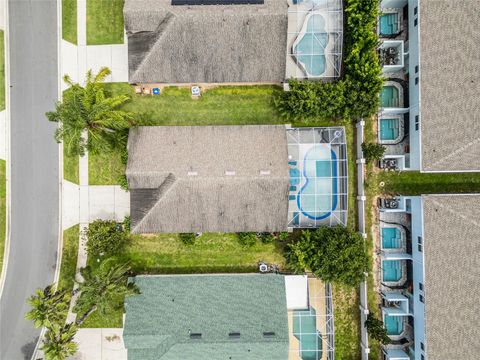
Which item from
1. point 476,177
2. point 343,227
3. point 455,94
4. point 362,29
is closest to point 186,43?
point 362,29

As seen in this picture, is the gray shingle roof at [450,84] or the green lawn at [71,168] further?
the green lawn at [71,168]

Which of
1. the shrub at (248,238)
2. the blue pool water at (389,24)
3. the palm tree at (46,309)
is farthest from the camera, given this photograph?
the blue pool water at (389,24)

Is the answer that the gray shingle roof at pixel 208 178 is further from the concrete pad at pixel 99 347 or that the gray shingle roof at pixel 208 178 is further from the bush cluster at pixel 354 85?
the concrete pad at pixel 99 347

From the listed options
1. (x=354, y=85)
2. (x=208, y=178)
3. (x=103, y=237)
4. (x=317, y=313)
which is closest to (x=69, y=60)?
(x=103, y=237)

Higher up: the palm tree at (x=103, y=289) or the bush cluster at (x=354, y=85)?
the bush cluster at (x=354, y=85)

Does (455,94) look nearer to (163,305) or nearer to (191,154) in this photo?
(191,154)

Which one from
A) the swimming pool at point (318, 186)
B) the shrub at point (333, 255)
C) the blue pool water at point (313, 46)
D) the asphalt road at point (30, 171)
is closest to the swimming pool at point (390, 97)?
the blue pool water at point (313, 46)
